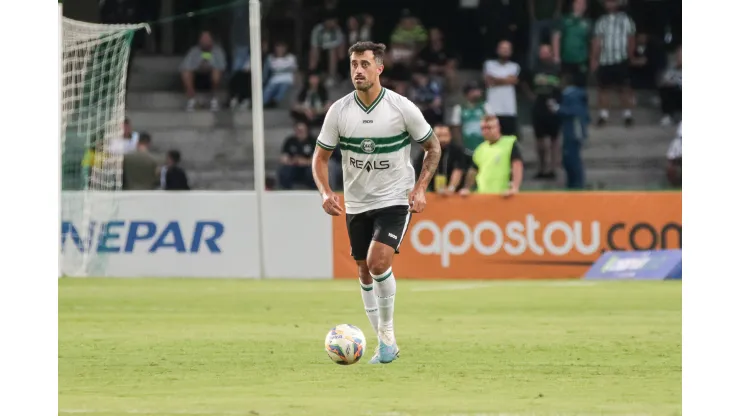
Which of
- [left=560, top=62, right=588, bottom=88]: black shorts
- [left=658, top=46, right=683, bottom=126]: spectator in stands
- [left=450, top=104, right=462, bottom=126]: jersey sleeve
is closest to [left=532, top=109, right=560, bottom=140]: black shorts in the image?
[left=560, top=62, right=588, bottom=88]: black shorts

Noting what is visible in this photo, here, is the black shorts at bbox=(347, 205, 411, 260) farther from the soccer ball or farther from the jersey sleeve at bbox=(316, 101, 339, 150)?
the soccer ball

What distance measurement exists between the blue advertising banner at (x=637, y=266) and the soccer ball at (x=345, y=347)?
366 inches

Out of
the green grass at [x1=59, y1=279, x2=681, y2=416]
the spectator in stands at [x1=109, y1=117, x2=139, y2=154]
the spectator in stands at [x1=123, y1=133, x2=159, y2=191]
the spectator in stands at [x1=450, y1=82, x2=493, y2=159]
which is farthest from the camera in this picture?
the spectator in stands at [x1=109, y1=117, x2=139, y2=154]

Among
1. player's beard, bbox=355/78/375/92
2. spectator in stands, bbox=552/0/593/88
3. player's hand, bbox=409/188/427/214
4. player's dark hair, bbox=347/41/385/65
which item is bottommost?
player's hand, bbox=409/188/427/214

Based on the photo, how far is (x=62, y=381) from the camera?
9508 millimetres

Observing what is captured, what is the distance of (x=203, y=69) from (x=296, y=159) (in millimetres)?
4710

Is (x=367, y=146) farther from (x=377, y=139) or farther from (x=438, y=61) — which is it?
(x=438, y=61)

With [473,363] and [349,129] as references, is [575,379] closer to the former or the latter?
[473,363]

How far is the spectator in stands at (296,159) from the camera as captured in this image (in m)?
25.2

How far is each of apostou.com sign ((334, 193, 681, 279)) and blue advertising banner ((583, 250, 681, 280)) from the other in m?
0.11

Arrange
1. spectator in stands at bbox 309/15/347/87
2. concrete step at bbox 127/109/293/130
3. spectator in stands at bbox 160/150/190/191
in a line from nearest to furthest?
spectator in stands at bbox 160/150/190/191 < spectator in stands at bbox 309/15/347/87 < concrete step at bbox 127/109/293/130

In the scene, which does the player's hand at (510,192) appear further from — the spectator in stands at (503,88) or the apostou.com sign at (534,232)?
the spectator in stands at (503,88)

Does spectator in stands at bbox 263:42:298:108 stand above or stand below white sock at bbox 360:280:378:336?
above

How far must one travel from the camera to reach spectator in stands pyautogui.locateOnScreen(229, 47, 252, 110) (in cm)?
2834
